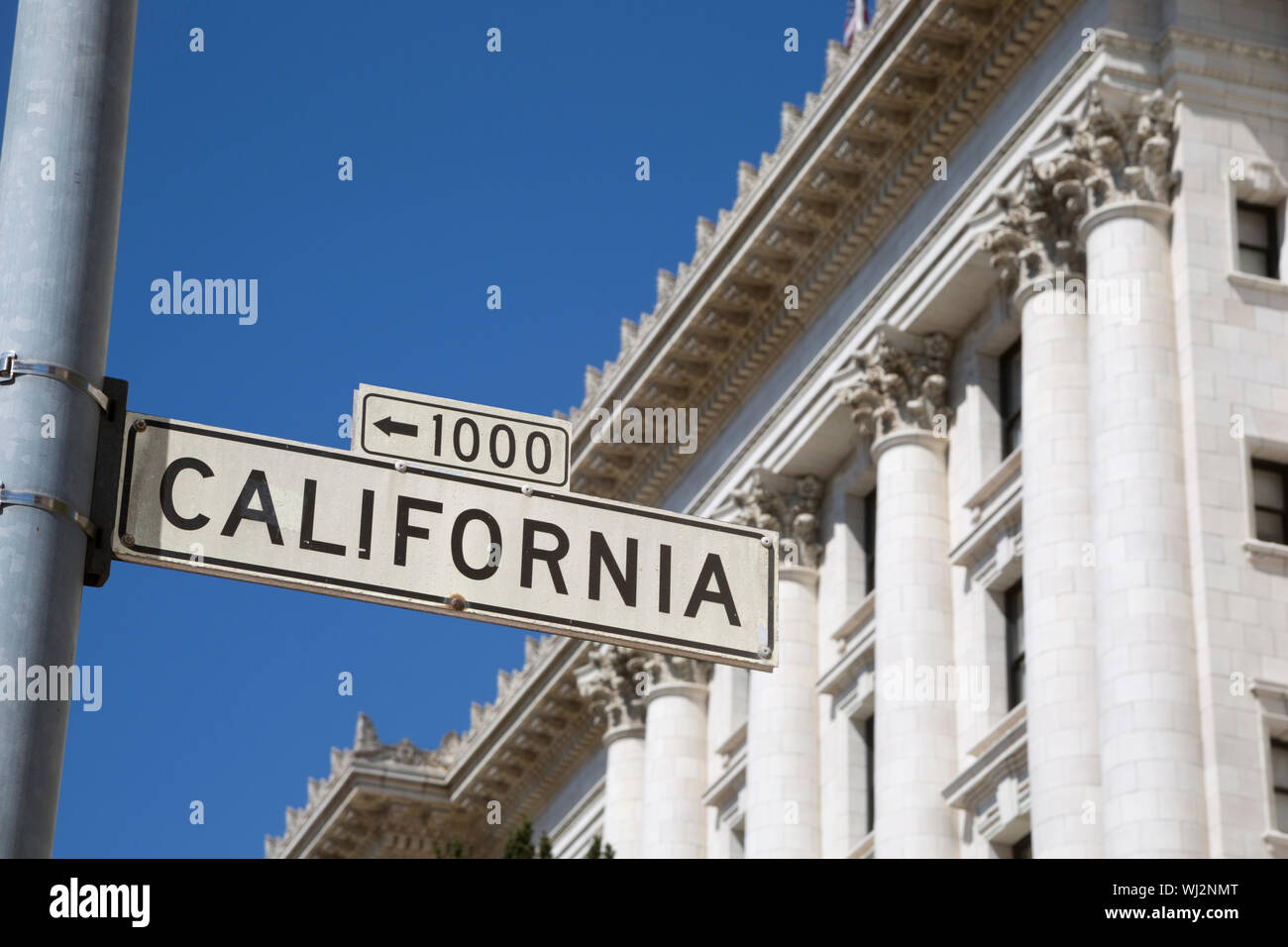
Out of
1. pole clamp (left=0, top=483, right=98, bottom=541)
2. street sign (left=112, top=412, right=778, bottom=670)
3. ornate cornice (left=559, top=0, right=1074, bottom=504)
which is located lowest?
pole clamp (left=0, top=483, right=98, bottom=541)

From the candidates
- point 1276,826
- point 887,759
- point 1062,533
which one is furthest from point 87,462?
point 887,759

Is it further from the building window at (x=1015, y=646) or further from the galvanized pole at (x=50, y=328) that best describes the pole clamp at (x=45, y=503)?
the building window at (x=1015, y=646)

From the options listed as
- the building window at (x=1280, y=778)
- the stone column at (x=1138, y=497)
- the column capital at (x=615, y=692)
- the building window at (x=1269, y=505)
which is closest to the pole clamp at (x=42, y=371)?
the stone column at (x=1138, y=497)

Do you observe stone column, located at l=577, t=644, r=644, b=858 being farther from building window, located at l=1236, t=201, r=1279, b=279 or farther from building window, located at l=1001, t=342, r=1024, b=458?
building window, located at l=1236, t=201, r=1279, b=279

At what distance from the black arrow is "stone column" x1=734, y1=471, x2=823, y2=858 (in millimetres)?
30701

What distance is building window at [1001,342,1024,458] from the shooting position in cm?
3775

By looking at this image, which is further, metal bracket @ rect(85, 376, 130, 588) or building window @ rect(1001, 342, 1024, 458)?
building window @ rect(1001, 342, 1024, 458)

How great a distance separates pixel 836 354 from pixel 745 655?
33384 millimetres

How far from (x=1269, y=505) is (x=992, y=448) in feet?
22.0

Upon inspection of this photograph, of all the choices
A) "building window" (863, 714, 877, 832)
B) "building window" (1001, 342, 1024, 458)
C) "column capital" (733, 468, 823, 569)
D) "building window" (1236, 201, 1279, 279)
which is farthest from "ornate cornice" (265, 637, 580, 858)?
"building window" (1236, 201, 1279, 279)

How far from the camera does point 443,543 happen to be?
28.5ft

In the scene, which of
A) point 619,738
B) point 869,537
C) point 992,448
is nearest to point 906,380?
point 992,448
